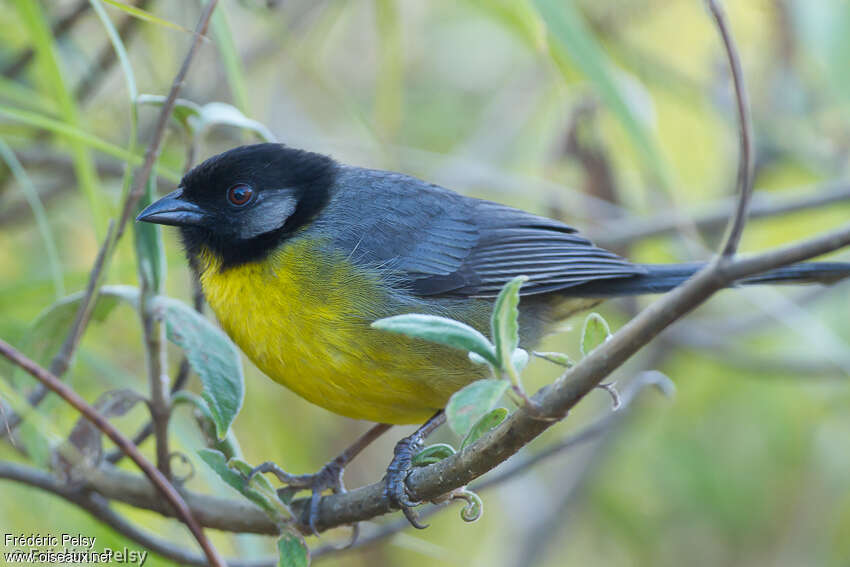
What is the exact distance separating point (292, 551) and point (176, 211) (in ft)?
4.19

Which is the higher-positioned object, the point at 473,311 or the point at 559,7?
the point at 559,7

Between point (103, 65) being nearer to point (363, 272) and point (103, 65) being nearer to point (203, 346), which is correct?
point (363, 272)

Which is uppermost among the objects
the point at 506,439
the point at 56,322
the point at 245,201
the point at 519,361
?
the point at 519,361

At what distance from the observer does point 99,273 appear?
226cm

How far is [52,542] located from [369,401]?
0.98m

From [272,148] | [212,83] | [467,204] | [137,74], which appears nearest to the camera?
[272,148]

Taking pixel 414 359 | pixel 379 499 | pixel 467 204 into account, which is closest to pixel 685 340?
pixel 467 204

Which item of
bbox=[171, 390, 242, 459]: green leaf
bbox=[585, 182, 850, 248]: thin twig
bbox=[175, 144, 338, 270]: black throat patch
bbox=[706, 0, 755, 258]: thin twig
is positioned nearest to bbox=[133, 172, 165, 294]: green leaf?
bbox=[171, 390, 242, 459]: green leaf

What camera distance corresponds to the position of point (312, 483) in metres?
2.81

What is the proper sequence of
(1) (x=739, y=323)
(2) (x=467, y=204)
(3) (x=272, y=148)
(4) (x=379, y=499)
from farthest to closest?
(1) (x=739, y=323) < (2) (x=467, y=204) < (3) (x=272, y=148) < (4) (x=379, y=499)

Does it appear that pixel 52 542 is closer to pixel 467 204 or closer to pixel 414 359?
pixel 414 359

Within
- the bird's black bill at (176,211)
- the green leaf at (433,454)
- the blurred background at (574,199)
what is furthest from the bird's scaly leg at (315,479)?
the bird's black bill at (176,211)

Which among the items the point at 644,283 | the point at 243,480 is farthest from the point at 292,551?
the point at 644,283

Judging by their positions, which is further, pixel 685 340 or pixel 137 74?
pixel 685 340
